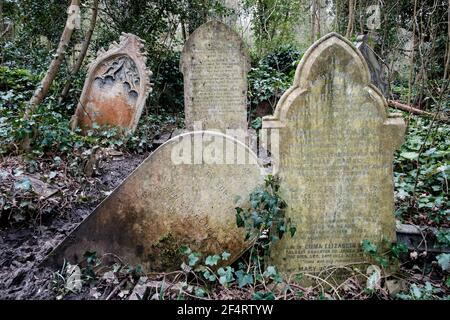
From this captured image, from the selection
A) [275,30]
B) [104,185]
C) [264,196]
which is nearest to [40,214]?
[104,185]

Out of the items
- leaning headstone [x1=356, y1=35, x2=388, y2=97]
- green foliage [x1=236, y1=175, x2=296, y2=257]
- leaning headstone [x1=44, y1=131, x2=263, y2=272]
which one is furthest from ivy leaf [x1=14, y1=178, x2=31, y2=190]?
leaning headstone [x1=356, y1=35, x2=388, y2=97]

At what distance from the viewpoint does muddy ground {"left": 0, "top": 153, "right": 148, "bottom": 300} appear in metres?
2.51

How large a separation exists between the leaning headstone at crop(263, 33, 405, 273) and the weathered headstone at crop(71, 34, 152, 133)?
3999mm

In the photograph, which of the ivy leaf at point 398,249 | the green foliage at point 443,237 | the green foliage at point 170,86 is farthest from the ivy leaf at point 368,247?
the green foliage at point 170,86

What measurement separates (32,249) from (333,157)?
8.46 ft

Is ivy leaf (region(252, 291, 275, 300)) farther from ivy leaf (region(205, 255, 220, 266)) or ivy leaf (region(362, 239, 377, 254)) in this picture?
ivy leaf (region(362, 239, 377, 254))

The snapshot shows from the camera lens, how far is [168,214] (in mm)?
2777

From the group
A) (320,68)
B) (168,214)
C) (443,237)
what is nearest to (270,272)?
(168,214)

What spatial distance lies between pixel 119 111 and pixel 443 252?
5.12 m

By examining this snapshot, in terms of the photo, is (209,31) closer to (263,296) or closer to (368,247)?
(368,247)

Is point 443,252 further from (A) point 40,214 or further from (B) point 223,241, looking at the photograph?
(A) point 40,214

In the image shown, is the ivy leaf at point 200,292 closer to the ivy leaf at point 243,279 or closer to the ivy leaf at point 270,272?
the ivy leaf at point 243,279

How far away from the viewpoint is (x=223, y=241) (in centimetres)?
277

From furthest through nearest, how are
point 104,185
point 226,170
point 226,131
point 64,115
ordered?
point 64,115, point 226,131, point 104,185, point 226,170
